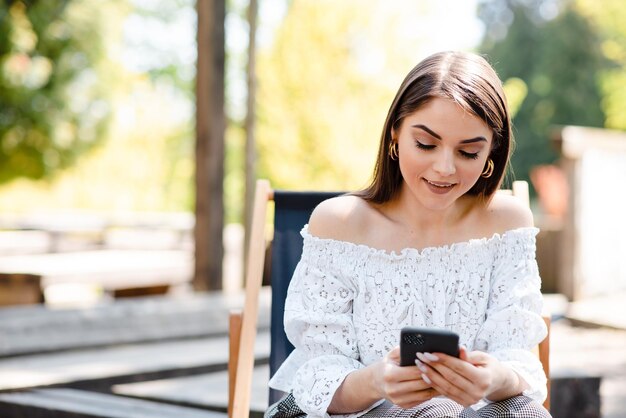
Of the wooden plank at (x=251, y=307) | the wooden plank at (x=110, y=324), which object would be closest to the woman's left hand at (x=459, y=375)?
the wooden plank at (x=251, y=307)

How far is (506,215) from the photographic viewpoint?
2.08 m

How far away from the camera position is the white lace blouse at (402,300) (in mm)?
1937

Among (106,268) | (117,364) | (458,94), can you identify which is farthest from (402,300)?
(106,268)

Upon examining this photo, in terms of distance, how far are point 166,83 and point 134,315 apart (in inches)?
637

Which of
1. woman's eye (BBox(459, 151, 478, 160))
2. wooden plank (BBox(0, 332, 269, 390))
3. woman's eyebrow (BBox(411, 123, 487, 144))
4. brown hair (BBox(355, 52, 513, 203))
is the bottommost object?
wooden plank (BBox(0, 332, 269, 390))

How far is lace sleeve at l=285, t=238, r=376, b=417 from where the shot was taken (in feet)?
6.14

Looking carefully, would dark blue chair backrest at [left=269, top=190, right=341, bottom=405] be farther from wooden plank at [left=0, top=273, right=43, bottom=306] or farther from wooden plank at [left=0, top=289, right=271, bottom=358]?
wooden plank at [left=0, top=273, right=43, bottom=306]

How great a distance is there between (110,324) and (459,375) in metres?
3.71

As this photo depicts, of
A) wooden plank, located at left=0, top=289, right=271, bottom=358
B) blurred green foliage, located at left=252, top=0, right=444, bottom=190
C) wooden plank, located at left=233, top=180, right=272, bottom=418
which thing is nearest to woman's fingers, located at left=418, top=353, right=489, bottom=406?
wooden plank, located at left=233, top=180, right=272, bottom=418

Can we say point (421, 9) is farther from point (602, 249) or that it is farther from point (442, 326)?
point (442, 326)

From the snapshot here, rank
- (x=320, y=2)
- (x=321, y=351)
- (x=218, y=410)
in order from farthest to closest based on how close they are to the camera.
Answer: (x=320, y=2), (x=218, y=410), (x=321, y=351)

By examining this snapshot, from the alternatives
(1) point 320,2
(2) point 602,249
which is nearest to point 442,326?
(2) point 602,249

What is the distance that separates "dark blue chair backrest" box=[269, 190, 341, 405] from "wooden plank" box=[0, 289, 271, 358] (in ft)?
7.54

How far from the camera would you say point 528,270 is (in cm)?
201
